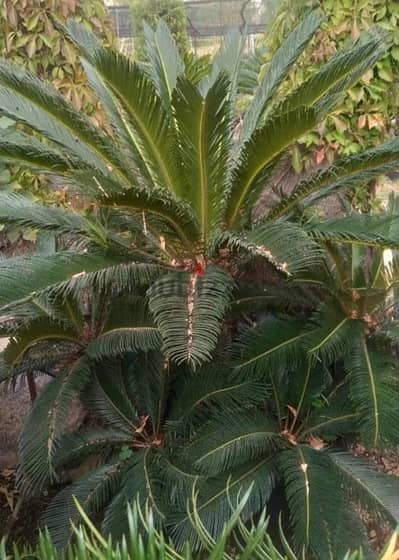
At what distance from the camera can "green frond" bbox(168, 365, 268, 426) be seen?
9.13ft

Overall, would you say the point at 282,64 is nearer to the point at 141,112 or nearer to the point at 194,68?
the point at 194,68

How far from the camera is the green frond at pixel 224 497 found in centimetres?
252

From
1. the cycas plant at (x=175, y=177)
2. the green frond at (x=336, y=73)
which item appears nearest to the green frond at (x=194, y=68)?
the cycas plant at (x=175, y=177)

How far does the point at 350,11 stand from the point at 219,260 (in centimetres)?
186

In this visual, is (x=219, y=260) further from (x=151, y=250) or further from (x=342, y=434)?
(x=342, y=434)

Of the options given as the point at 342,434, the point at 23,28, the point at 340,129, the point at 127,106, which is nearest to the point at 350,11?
the point at 340,129

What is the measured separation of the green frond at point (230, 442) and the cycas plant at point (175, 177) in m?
0.45

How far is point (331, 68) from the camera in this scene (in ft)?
8.05

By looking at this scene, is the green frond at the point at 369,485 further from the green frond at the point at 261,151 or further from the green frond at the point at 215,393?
the green frond at the point at 261,151

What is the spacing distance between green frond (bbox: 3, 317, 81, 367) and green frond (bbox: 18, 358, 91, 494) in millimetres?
160

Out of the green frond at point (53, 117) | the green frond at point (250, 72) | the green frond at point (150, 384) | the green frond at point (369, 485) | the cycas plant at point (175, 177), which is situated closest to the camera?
the cycas plant at point (175, 177)

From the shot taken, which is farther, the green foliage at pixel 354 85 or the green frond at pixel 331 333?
the green foliage at pixel 354 85

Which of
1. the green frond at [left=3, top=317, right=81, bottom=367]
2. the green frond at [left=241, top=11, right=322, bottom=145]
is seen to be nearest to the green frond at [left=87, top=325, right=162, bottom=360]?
the green frond at [left=3, top=317, right=81, bottom=367]

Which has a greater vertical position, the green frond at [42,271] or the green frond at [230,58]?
the green frond at [230,58]
